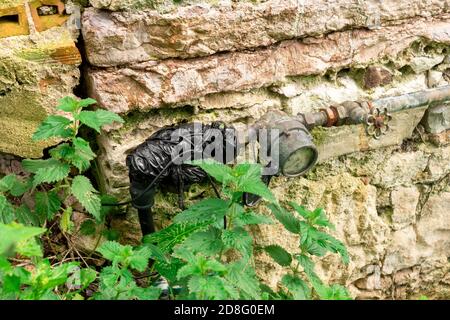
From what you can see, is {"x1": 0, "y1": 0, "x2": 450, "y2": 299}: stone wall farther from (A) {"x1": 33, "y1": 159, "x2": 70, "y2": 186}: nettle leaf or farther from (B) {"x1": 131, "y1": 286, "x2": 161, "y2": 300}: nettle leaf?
(B) {"x1": 131, "y1": 286, "x2": 161, "y2": 300}: nettle leaf

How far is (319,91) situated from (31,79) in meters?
1.06

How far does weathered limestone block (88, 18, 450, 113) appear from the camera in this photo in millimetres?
2129

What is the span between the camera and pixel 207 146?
2.11m

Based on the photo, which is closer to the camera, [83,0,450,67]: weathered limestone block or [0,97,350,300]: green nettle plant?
[0,97,350,300]: green nettle plant

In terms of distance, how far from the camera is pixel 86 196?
2.03 meters

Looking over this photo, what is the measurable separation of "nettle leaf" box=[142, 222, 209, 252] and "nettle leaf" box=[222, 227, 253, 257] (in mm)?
144

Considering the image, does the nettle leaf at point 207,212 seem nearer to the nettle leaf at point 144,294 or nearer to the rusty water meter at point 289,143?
the nettle leaf at point 144,294

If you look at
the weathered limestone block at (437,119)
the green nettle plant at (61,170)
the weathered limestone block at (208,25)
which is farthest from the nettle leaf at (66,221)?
the weathered limestone block at (437,119)

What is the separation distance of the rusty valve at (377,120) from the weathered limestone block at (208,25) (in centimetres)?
33

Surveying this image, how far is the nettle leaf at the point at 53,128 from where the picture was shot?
189cm

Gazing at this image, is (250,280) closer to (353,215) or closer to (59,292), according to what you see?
(59,292)

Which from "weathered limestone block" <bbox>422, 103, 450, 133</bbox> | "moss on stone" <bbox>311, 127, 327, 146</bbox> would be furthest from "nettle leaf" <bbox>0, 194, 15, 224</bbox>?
"weathered limestone block" <bbox>422, 103, 450, 133</bbox>

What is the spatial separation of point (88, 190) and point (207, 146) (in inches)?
16.4

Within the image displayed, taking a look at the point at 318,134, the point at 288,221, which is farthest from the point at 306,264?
the point at 318,134
